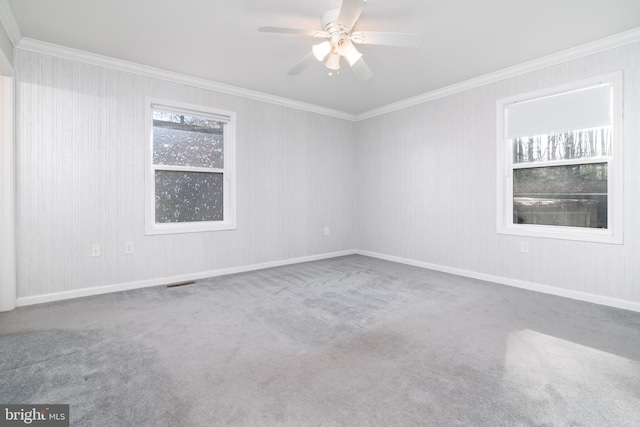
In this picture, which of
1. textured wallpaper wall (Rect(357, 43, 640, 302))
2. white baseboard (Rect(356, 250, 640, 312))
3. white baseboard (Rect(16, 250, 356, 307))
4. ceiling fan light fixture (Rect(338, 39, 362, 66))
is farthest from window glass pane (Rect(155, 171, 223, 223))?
white baseboard (Rect(356, 250, 640, 312))

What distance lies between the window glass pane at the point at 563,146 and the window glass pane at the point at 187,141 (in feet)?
12.7

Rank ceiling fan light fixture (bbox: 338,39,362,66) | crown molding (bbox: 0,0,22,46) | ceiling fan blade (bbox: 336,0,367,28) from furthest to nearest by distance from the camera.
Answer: ceiling fan light fixture (bbox: 338,39,362,66) < crown molding (bbox: 0,0,22,46) < ceiling fan blade (bbox: 336,0,367,28)

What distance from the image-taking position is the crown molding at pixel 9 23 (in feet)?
8.00

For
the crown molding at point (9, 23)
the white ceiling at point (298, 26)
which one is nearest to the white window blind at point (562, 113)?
the white ceiling at point (298, 26)

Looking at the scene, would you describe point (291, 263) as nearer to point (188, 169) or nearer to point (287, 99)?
point (188, 169)

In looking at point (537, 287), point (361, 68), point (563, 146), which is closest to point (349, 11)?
point (361, 68)

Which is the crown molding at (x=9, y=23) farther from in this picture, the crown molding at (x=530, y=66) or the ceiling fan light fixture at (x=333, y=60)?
the crown molding at (x=530, y=66)

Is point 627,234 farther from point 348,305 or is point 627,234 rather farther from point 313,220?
point 313,220

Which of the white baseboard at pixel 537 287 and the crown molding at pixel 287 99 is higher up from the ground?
the crown molding at pixel 287 99

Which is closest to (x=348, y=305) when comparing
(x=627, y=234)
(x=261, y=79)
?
(x=627, y=234)

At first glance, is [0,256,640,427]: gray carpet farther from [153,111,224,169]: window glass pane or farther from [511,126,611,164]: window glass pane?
[153,111,224,169]: window glass pane

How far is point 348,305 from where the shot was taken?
301 centimetres

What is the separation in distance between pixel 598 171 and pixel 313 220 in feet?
12.0

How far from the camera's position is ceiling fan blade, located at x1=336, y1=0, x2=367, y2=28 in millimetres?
1979
